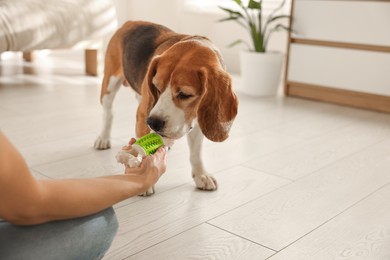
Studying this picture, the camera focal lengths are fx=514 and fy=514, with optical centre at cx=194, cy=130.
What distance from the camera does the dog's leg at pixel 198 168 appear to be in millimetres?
1838

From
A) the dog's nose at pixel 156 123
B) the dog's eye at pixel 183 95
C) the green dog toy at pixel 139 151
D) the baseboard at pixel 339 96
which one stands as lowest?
the baseboard at pixel 339 96

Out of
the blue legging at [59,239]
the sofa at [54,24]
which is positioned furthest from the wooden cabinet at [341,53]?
the blue legging at [59,239]

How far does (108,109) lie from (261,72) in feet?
4.82

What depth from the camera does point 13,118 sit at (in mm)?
2691

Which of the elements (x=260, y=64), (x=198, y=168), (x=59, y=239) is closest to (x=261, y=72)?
(x=260, y=64)

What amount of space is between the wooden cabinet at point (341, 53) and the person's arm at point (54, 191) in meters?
2.42

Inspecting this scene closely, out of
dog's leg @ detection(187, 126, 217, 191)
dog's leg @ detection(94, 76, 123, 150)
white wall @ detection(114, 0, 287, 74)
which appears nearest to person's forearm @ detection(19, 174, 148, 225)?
dog's leg @ detection(187, 126, 217, 191)

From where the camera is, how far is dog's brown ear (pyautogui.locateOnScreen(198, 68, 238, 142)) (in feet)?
4.87

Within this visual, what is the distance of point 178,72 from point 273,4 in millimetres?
2803

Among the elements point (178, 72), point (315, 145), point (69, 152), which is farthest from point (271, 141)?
point (178, 72)

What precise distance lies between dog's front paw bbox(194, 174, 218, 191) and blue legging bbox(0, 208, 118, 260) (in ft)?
2.77

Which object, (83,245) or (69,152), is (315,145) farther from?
(83,245)

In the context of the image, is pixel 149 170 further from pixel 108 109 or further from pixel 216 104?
pixel 108 109

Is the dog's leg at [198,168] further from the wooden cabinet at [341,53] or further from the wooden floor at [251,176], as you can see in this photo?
the wooden cabinet at [341,53]
